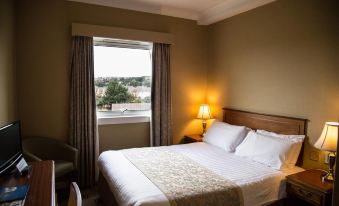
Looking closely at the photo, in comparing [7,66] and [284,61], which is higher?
[284,61]

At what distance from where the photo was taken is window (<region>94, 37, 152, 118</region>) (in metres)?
3.67

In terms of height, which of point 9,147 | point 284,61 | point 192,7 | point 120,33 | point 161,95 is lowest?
point 9,147

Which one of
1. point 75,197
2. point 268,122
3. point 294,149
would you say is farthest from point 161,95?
point 75,197

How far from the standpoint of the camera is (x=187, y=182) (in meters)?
2.14

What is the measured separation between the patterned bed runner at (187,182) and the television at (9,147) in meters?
1.12

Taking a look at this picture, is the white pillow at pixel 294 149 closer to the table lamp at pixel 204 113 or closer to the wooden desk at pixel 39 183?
the table lamp at pixel 204 113

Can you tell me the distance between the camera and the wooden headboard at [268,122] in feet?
8.85

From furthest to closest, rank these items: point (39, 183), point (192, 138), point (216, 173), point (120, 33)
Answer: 1. point (192, 138)
2. point (120, 33)
3. point (216, 173)
4. point (39, 183)

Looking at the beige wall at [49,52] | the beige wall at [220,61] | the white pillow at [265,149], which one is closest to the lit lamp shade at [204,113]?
the beige wall at [220,61]

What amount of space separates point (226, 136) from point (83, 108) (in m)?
2.04

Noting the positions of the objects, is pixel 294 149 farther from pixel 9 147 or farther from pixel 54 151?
pixel 54 151

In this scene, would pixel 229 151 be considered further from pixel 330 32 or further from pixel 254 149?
pixel 330 32

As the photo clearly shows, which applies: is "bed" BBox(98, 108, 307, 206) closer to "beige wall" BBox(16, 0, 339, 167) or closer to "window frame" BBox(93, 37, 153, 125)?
"beige wall" BBox(16, 0, 339, 167)

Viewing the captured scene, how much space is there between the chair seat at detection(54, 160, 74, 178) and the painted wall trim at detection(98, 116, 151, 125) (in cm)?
77
